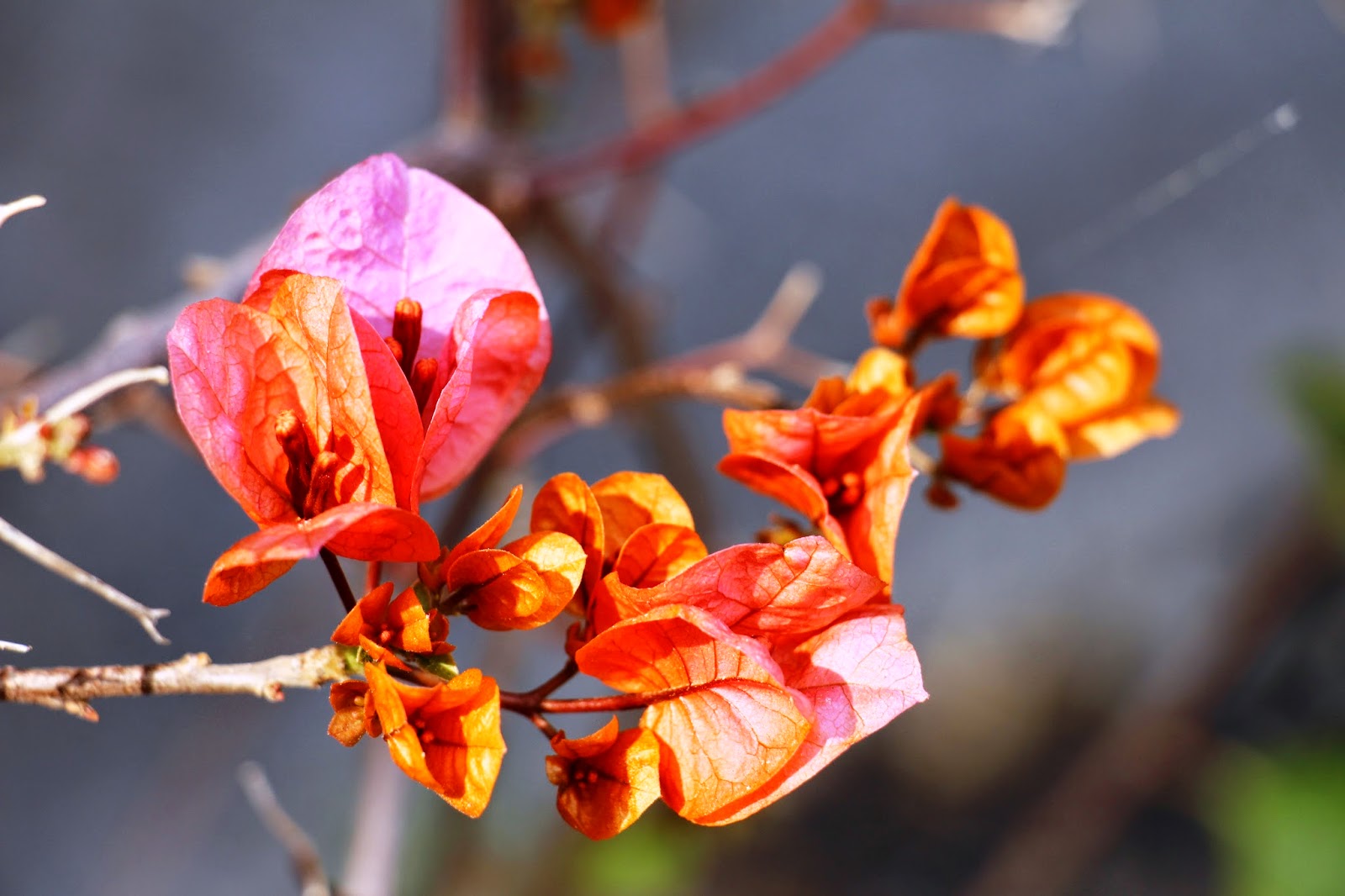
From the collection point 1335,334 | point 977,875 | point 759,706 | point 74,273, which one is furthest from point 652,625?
point 1335,334

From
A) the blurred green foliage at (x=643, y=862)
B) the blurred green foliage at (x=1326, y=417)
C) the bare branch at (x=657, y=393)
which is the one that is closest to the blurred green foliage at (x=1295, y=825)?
the blurred green foliage at (x=1326, y=417)

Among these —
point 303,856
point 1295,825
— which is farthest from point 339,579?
point 1295,825

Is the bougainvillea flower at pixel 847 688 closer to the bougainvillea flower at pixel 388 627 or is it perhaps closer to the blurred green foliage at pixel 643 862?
the bougainvillea flower at pixel 388 627

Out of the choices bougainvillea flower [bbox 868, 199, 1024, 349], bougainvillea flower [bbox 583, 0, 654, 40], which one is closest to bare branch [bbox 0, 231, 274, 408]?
bougainvillea flower [bbox 868, 199, 1024, 349]

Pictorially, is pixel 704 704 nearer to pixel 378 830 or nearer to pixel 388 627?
pixel 388 627

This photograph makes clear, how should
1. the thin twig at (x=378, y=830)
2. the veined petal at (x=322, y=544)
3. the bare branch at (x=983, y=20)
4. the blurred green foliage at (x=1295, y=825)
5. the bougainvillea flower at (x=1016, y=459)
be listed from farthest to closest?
the blurred green foliage at (x=1295, y=825) → the bare branch at (x=983, y=20) → the thin twig at (x=378, y=830) → the bougainvillea flower at (x=1016, y=459) → the veined petal at (x=322, y=544)
